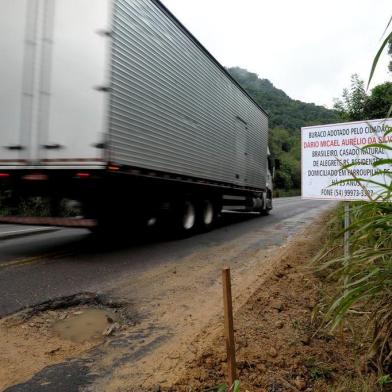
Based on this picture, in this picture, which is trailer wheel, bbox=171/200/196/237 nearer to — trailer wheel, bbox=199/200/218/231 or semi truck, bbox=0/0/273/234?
trailer wheel, bbox=199/200/218/231

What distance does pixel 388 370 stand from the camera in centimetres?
216

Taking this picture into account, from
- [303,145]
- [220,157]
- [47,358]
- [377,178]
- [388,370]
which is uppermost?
[220,157]

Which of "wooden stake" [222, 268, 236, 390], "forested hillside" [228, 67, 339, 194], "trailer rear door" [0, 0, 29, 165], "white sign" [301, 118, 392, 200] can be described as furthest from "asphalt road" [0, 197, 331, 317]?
"forested hillside" [228, 67, 339, 194]

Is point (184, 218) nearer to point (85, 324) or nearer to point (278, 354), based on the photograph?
point (85, 324)

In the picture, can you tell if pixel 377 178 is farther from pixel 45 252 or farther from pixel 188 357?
pixel 45 252

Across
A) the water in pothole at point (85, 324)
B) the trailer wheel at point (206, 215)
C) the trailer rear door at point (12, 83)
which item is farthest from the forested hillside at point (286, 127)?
the water in pothole at point (85, 324)

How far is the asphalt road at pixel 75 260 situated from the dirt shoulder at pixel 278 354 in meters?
2.07

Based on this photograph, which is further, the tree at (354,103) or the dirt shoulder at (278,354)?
the tree at (354,103)

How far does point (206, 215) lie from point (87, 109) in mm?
5219

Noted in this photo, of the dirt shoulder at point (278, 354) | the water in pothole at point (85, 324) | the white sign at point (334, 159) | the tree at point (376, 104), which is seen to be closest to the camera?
the dirt shoulder at point (278, 354)

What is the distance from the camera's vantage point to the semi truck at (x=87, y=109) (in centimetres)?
585

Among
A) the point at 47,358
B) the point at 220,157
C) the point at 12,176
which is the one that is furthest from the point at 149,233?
the point at 47,358

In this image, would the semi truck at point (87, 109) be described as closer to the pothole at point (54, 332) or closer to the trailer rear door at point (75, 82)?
the trailer rear door at point (75, 82)

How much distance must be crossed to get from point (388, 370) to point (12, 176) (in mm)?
5889
